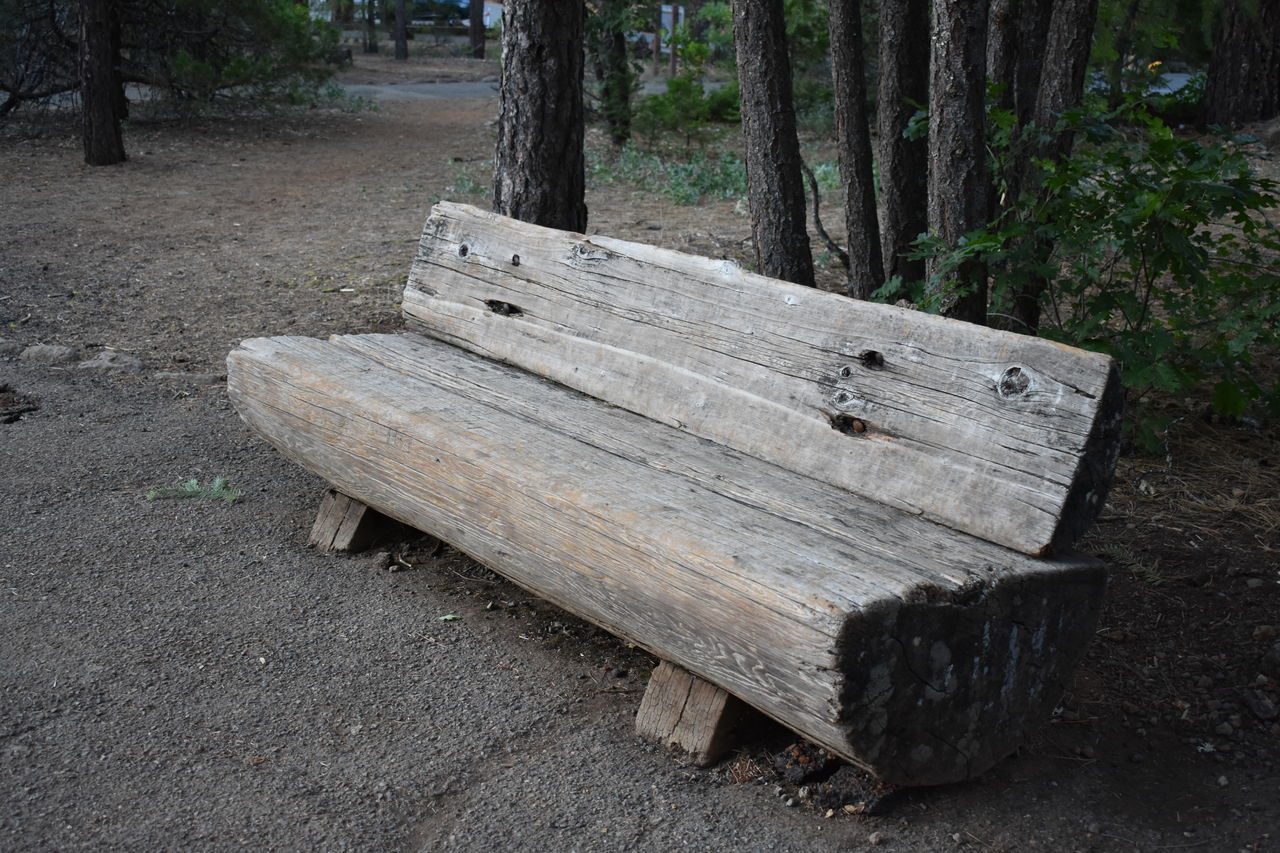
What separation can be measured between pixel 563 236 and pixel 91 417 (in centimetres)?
229

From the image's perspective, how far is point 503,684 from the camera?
110 inches

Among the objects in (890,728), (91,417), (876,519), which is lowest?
(91,417)

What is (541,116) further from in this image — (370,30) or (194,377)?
(370,30)

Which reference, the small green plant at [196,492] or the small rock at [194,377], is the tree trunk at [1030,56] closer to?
the small green plant at [196,492]

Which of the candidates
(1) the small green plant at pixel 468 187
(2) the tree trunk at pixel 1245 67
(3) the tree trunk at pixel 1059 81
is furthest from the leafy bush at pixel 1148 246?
(2) the tree trunk at pixel 1245 67

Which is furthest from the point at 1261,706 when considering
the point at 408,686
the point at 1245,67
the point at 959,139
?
the point at 1245,67

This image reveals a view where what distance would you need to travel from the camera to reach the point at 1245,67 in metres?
10.4

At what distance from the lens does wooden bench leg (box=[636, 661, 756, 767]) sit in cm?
244

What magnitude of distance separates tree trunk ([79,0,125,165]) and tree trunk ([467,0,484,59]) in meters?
15.4

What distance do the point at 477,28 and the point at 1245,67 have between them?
17.9m

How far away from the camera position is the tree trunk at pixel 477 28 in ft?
80.4

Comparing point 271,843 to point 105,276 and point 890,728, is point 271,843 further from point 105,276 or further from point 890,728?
point 105,276

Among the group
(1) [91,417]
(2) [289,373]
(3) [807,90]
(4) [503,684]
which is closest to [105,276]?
(1) [91,417]

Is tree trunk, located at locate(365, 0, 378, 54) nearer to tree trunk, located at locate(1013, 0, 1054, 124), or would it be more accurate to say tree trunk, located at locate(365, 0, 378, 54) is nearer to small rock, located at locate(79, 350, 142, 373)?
small rock, located at locate(79, 350, 142, 373)
